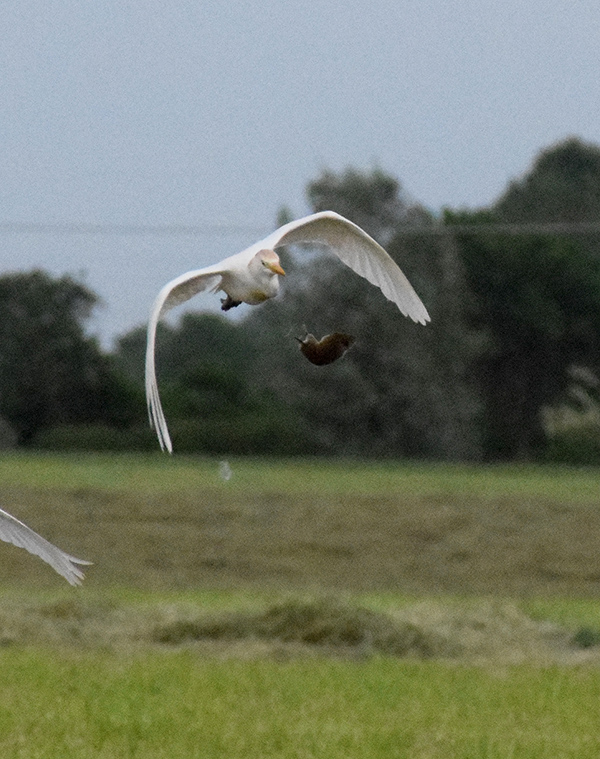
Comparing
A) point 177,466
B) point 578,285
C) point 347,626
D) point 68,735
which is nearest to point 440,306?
point 578,285

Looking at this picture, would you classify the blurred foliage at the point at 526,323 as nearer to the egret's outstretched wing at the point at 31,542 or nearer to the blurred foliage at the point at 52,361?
the blurred foliage at the point at 52,361

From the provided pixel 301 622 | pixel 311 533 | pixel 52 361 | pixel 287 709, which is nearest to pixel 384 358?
pixel 52 361

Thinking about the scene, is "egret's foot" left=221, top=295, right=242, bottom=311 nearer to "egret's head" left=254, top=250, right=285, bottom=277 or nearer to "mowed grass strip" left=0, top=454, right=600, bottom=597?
"egret's head" left=254, top=250, right=285, bottom=277

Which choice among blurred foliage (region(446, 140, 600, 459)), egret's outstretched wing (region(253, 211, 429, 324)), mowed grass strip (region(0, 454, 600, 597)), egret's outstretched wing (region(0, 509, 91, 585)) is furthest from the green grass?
egret's outstretched wing (region(253, 211, 429, 324))

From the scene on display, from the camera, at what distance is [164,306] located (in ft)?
16.1

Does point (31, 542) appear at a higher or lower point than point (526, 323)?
lower

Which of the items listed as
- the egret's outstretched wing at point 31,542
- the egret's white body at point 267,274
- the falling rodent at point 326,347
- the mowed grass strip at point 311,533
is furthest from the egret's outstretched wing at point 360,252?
the mowed grass strip at point 311,533

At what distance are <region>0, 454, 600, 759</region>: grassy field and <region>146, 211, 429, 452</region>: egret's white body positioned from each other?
235 cm

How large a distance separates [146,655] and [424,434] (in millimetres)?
30042

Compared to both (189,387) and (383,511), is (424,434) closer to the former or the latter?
(189,387)

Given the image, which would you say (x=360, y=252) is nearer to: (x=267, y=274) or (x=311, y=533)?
(x=267, y=274)

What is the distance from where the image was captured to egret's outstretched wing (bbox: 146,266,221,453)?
14.7 feet

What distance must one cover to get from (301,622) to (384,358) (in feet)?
91.9

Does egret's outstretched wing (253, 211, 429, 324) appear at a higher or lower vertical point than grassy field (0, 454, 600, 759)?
higher
